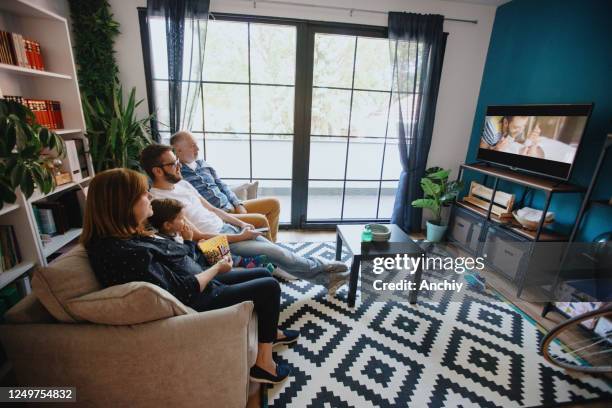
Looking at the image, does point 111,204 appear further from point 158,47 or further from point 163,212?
point 158,47

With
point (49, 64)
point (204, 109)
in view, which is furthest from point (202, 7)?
point (49, 64)

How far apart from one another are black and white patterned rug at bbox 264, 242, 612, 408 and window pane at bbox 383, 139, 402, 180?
5.37 feet

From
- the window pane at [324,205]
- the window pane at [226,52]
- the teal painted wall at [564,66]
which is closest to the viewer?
the teal painted wall at [564,66]

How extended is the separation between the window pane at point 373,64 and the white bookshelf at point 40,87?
7.66 feet

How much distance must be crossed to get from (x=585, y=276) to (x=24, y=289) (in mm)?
3398

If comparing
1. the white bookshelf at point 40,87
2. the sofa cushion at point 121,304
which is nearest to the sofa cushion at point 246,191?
the white bookshelf at point 40,87

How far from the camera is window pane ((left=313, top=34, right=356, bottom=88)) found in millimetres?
2768

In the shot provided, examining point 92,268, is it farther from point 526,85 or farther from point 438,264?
point 526,85

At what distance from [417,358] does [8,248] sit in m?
2.24

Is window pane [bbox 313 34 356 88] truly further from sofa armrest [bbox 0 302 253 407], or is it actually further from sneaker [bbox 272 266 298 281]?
sofa armrest [bbox 0 302 253 407]

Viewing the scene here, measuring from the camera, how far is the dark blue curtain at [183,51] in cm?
236

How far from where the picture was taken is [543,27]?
2.37 meters

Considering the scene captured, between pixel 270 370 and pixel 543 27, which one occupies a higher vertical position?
pixel 543 27

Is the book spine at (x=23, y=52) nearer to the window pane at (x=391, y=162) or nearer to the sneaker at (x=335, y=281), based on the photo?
the sneaker at (x=335, y=281)
